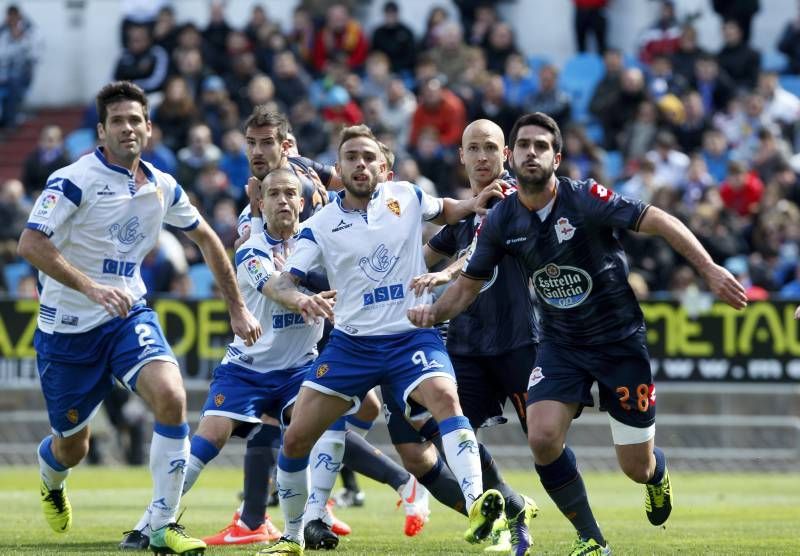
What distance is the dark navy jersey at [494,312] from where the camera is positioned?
1139 centimetres

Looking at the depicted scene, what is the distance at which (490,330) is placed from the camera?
37.5ft

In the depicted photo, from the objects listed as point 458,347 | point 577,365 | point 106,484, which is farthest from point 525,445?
point 577,365

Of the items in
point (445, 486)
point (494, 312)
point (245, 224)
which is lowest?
point (445, 486)

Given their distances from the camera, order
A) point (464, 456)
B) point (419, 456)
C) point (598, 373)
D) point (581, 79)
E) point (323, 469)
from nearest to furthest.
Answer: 1. point (464, 456)
2. point (598, 373)
3. point (323, 469)
4. point (419, 456)
5. point (581, 79)

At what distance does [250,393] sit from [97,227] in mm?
1729

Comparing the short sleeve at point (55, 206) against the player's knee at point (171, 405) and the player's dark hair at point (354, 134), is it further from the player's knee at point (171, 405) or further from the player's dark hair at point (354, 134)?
the player's dark hair at point (354, 134)

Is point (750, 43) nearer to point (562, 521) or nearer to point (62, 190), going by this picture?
point (562, 521)

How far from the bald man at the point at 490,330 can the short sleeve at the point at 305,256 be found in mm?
1271

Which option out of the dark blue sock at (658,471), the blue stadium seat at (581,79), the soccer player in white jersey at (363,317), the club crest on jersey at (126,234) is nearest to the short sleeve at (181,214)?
the club crest on jersey at (126,234)

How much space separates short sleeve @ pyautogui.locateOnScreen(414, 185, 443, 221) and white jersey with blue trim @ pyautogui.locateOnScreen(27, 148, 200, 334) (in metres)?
1.71

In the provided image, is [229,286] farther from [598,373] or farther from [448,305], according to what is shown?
[598,373]

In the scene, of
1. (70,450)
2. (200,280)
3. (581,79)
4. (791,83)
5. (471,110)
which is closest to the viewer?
(70,450)

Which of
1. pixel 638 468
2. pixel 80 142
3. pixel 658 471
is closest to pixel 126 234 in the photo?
pixel 638 468

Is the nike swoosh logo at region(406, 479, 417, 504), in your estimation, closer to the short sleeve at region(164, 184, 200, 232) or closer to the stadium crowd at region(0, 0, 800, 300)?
the short sleeve at region(164, 184, 200, 232)
